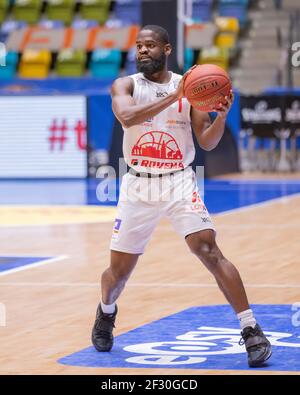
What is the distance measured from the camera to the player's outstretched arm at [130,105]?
250 inches

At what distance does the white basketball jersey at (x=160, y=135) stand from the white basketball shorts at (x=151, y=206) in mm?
78

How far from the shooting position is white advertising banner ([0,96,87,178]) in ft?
67.7

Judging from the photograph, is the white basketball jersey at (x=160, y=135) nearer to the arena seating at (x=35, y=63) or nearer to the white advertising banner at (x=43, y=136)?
the white advertising banner at (x=43, y=136)

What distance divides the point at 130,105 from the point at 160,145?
1.07 feet

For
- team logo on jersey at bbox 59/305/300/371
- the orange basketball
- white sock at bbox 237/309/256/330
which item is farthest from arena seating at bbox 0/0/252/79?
white sock at bbox 237/309/256/330

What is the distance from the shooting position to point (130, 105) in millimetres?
6598

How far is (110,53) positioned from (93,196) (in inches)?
349

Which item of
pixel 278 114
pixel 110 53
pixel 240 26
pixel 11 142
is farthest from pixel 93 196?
pixel 240 26

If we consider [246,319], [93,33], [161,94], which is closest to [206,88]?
[161,94]

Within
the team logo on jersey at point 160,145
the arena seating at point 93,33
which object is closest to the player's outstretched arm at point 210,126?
the team logo on jersey at point 160,145

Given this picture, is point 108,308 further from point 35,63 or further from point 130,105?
point 35,63

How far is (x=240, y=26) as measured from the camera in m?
27.6

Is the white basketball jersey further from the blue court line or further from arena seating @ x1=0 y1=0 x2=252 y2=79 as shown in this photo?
arena seating @ x1=0 y1=0 x2=252 y2=79
